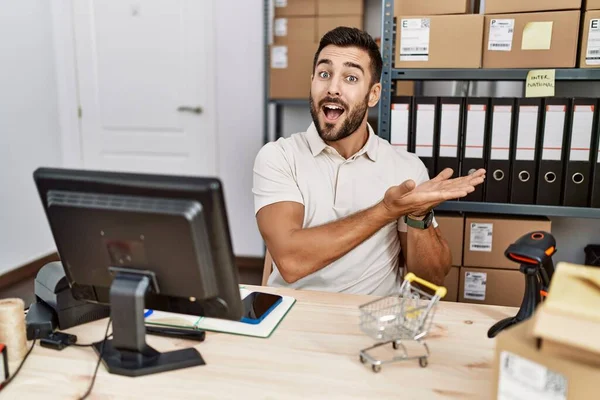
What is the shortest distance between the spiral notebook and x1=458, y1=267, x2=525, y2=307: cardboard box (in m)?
0.97

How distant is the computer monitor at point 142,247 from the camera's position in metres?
0.87

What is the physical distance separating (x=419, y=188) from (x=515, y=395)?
766 mm

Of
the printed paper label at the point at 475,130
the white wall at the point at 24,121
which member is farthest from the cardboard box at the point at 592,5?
the white wall at the point at 24,121

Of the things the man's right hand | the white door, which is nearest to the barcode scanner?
the man's right hand

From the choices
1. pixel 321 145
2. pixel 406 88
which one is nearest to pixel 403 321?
pixel 321 145

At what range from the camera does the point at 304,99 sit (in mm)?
2838

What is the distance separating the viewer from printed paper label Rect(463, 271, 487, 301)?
1933mm

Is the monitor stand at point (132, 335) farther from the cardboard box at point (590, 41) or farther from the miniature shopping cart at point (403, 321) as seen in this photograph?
the cardboard box at point (590, 41)

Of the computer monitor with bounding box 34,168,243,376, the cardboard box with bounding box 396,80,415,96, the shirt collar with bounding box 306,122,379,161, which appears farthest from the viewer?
the cardboard box with bounding box 396,80,415,96

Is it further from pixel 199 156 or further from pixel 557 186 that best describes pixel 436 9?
pixel 199 156

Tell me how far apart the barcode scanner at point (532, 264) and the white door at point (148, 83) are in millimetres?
2670

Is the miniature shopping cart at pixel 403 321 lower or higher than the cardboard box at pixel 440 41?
lower

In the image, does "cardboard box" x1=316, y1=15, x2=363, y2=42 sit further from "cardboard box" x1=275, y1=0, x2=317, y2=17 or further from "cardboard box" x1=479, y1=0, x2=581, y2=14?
"cardboard box" x1=479, y1=0, x2=581, y2=14

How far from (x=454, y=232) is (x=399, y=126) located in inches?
17.0
